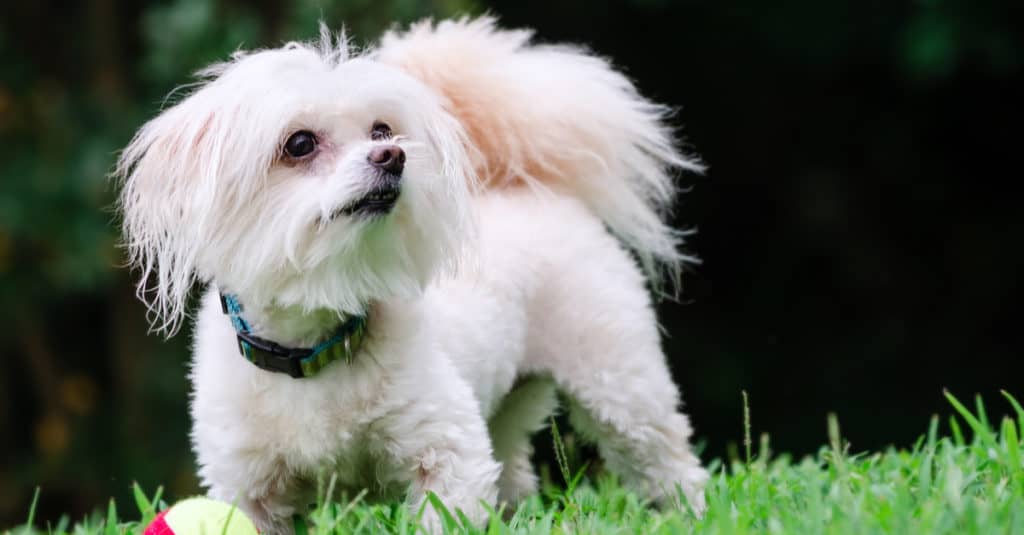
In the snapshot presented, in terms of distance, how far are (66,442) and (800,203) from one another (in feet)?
20.3

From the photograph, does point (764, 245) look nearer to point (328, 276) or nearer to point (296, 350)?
point (296, 350)

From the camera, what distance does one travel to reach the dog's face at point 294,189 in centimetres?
362

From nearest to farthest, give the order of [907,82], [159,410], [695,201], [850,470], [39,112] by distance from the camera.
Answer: [850,470], [39,112], [159,410], [907,82], [695,201]

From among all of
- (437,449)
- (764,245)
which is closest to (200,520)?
(437,449)

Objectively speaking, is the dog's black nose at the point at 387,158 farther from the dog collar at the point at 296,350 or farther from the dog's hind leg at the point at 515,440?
the dog's hind leg at the point at 515,440

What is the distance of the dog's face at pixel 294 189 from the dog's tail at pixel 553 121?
0.90 metres

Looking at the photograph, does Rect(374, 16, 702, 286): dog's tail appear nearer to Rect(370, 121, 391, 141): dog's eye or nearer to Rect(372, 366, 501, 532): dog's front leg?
Rect(370, 121, 391, 141): dog's eye

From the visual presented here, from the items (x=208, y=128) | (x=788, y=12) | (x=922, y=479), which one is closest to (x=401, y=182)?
(x=208, y=128)

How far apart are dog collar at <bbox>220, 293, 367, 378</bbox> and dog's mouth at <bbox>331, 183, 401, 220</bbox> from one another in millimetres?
419

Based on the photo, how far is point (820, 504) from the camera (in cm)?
339

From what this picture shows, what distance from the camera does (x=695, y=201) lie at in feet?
38.2

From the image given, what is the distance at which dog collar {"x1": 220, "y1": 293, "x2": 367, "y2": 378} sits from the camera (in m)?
3.86

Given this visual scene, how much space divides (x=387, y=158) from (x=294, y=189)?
0.29 m

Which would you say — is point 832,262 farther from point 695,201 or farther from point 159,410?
point 159,410
